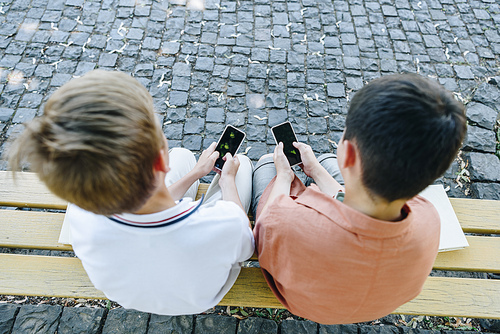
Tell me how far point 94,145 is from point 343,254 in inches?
41.8

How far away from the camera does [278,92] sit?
3795 millimetres

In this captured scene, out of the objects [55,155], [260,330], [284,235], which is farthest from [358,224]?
[260,330]

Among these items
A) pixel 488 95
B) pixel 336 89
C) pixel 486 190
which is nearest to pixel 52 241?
pixel 336 89

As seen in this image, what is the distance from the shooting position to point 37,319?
2.61m

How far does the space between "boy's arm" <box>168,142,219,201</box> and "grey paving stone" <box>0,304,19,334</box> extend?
65.1 inches

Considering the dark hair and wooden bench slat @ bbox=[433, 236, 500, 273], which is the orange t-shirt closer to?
the dark hair

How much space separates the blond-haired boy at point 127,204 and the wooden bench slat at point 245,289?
1.03ft

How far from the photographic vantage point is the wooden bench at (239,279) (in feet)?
6.77

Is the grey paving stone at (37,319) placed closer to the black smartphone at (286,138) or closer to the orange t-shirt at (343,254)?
the orange t-shirt at (343,254)

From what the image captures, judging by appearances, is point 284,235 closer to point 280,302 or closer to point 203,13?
point 280,302

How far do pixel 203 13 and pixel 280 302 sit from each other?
3748 millimetres

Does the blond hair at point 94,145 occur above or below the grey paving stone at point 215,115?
above

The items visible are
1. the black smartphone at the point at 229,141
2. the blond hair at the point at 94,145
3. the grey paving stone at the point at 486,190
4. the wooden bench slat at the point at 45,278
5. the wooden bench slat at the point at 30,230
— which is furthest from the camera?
the grey paving stone at the point at 486,190

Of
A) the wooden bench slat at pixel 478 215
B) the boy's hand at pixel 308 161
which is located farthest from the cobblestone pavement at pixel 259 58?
the wooden bench slat at pixel 478 215
